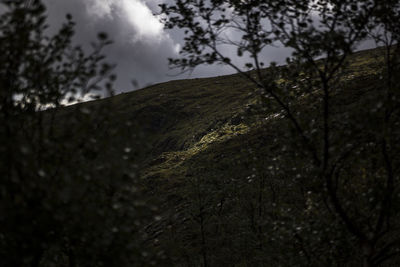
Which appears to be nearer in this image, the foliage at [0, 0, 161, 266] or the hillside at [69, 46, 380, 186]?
the foliage at [0, 0, 161, 266]

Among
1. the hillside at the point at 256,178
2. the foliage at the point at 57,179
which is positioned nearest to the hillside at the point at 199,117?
the hillside at the point at 256,178

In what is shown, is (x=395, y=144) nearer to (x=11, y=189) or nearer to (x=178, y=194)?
(x=11, y=189)

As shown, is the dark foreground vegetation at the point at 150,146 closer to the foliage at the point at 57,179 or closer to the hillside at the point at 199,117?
the foliage at the point at 57,179

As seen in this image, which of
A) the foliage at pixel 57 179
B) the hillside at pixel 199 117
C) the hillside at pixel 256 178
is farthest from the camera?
the hillside at pixel 199 117

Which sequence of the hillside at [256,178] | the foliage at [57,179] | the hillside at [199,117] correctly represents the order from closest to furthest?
the foliage at [57,179] < the hillside at [256,178] < the hillside at [199,117]

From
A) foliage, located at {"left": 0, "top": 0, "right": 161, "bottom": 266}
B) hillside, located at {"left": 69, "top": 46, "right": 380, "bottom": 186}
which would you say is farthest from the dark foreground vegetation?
hillside, located at {"left": 69, "top": 46, "right": 380, "bottom": 186}

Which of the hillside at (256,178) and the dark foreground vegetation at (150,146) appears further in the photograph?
the hillside at (256,178)

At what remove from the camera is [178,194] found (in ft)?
205

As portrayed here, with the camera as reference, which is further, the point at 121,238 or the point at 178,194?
the point at 178,194

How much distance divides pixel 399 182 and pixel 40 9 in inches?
357

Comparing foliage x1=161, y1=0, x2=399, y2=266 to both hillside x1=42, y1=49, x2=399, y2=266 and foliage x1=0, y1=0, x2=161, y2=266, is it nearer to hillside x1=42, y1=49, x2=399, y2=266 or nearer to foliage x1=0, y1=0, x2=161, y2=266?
hillside x1=42, y1=49, x2=399, y2=266

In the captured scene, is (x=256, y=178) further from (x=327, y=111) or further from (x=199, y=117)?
(x=199, y=117)

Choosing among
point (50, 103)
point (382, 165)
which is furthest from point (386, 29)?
point (50, 103)

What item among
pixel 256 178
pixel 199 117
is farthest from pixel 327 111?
pixel 199 117
